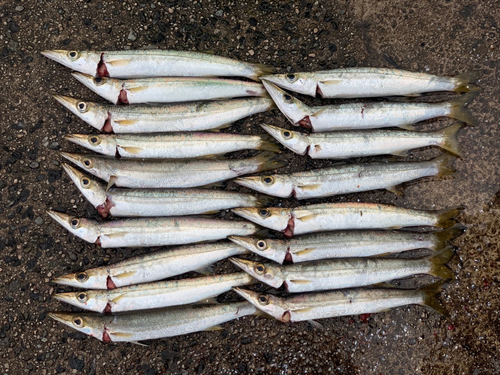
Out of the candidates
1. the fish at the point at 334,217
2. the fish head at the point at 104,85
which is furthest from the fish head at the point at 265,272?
the fish head at the point at 104,85

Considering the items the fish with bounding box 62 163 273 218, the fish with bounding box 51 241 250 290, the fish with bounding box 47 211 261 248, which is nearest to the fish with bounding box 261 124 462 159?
the fish with bounding box 62 163 273 218

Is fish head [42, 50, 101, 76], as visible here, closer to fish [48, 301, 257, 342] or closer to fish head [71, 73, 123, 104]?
fish head [71, 73, 123, 104]

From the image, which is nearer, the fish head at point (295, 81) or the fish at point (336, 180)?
the fish at point (336, 180)

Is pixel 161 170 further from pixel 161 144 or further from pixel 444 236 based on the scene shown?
pixel 444 236

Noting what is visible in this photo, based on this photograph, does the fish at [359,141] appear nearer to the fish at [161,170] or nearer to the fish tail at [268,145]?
the fish tail at [268,145]

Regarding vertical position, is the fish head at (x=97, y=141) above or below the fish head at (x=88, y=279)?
above

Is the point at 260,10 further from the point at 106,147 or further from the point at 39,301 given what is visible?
the point at 39,301
